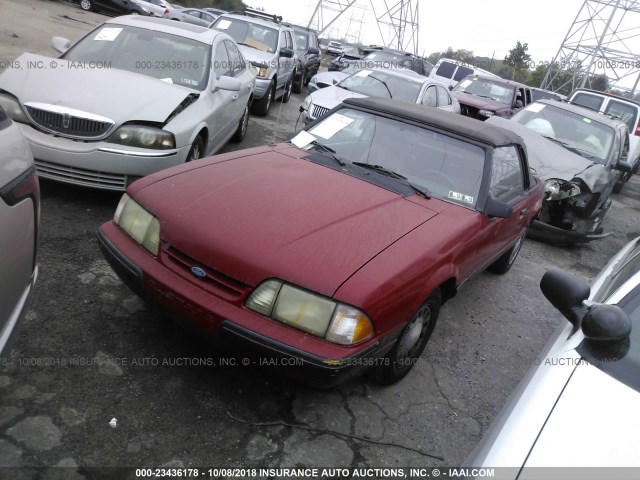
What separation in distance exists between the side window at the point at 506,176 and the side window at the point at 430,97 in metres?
4.71

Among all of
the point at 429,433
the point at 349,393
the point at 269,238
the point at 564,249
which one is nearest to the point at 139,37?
the point at 269,238

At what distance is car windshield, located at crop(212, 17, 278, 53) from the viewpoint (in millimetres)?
10273

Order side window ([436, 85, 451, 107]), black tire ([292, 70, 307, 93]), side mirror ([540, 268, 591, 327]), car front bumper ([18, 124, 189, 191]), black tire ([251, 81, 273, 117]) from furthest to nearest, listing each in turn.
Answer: black tire ([292, 70, 307, 93]), black tire ([251, 81, 273, 117]), side window ([436, 85, 451, 107]), car front bumper ([18, 124, 189, 191]), side mirror ([540, 268, 591, 327])

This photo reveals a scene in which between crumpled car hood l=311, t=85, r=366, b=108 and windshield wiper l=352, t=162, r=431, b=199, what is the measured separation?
4.69m

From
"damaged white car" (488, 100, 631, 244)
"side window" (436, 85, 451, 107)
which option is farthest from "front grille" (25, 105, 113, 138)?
"side window" (436, 85, 451, 107)

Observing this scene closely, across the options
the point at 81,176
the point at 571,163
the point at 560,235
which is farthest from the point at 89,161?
the point at 571,163

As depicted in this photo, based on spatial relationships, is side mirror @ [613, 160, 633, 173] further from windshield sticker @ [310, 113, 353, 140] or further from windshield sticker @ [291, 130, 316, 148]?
windshield sticker @ [291, 130, 316, 148]

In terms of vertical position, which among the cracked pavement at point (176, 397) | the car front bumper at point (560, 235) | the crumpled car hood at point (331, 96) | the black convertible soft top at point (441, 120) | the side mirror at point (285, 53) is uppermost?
the black convertible soft top at point (441, 120)

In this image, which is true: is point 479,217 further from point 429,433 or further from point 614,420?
point 614,420

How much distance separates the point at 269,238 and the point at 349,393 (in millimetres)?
1092

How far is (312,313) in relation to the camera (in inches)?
94.2

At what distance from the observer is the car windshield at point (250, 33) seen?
10.3 meters

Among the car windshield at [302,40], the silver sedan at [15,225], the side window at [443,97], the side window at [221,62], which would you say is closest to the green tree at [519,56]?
the car windshield at [302,40]

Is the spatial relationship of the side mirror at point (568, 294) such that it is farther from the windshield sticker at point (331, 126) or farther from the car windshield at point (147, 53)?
the car windshield at point (147, 53)
